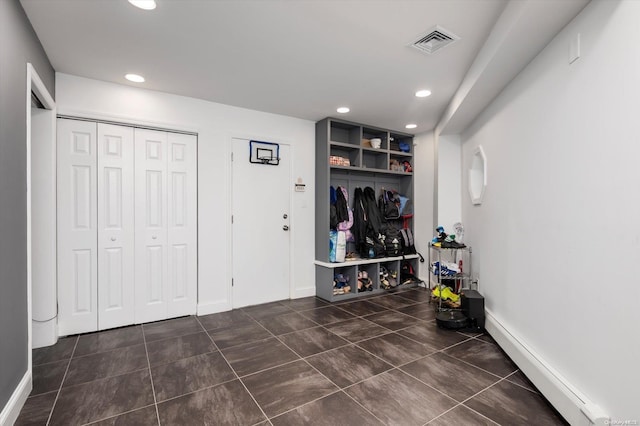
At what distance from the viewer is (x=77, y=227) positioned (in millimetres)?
2928

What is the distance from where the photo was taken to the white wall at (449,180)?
437 centimetres

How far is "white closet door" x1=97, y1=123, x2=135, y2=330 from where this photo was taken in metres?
3.03

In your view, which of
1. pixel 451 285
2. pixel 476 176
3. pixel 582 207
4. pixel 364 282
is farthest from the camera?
pixel 364 282

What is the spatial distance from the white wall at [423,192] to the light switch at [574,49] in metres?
2.97

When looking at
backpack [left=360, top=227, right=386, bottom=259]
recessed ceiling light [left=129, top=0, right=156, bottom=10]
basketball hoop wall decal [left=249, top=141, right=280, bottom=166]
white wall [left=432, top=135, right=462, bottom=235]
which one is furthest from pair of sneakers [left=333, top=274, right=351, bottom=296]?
recessed ceiling light [left=129, top=0, right=156, bottom=10]

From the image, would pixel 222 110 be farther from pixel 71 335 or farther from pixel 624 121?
pixel 624 121

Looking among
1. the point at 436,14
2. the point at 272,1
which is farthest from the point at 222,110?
the point at 436,14

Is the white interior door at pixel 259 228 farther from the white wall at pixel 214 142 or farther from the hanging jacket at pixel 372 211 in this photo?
the hanging jacket at pixel 372 211

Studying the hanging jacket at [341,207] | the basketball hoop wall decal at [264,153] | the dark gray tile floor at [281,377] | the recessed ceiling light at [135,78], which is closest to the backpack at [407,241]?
the hanging jacket at [341,207]

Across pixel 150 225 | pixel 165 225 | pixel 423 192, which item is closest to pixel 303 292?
→ pixel 165 225

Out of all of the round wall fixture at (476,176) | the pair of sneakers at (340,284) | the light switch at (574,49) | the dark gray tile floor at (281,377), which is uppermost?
the light switch at (574,49)

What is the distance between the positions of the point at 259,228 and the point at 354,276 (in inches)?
56.9

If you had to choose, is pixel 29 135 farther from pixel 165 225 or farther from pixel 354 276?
pixel 354 276

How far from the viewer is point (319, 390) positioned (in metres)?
1.99
